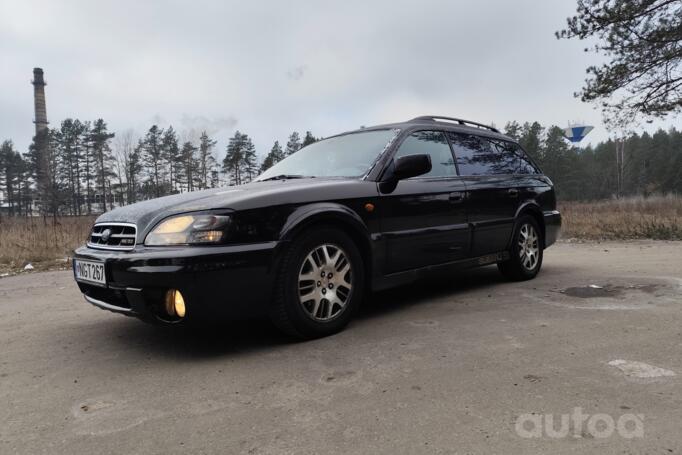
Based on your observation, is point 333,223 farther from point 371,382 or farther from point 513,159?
point 513,159

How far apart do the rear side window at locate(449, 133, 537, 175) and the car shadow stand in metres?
1.25

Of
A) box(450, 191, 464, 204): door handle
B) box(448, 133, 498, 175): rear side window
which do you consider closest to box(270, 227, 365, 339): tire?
box(450, 191, 464, 204): door handle

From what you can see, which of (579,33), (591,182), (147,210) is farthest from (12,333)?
(591,182)

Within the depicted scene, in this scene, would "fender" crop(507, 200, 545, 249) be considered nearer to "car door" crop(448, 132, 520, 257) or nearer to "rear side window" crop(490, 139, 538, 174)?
"car door" crop(448, 132, 520, 257)

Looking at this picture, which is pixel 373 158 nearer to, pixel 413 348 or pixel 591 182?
pixel 413 348

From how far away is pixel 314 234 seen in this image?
127 inches

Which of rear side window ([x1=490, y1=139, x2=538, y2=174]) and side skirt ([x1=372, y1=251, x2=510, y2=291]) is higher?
rear side window ([x1=490, y1=139, x2=538, y2=174])

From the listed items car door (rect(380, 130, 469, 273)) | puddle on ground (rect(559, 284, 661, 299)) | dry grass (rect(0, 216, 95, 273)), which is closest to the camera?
car door (rect(380, 130, 469, 273))

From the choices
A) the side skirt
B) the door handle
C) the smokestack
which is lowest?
the side skirt

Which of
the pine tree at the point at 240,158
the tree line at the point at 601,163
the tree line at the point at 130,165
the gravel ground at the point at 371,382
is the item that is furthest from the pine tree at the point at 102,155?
the gravel ground at the point at 371,382

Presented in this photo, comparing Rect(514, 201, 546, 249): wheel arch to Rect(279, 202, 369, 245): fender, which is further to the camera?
Rect(514, 201, 546, 249): wheel arch

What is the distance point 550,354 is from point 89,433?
2.45m

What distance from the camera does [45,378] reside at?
2.78m

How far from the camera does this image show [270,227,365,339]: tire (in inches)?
121
